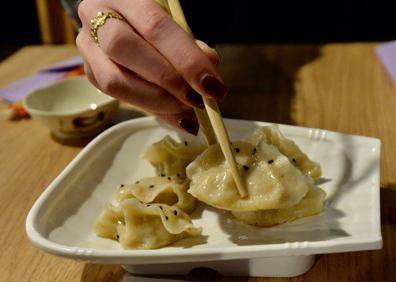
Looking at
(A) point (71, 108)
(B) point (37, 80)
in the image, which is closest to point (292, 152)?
(A) point (71, 108)

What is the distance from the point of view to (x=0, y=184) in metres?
1.23

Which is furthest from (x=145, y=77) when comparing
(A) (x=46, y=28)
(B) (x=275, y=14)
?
(A) (x=46, y=28)

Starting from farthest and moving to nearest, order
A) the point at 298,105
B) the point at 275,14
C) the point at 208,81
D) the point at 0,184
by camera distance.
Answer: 1. the point at 275,14
2. the point at 298,105
3. the point at 0,184
4. the point at 208,81

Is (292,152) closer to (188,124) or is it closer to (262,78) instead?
(188,124)

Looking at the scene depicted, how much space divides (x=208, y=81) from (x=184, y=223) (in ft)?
0.86

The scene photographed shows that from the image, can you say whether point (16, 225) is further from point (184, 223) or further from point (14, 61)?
point (14, 61)

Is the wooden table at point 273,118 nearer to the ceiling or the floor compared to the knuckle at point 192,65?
nearer to the floor

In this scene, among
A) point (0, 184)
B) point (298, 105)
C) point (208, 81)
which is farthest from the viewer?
point (298, 105)

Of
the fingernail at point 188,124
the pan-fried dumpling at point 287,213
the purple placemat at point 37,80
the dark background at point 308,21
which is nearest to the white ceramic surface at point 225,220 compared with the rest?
the pan-fried dumpling at point 287,213

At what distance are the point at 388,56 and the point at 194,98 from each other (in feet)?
4.07

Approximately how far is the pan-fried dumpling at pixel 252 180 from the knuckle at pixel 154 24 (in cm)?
24

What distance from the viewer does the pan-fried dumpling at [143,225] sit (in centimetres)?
86

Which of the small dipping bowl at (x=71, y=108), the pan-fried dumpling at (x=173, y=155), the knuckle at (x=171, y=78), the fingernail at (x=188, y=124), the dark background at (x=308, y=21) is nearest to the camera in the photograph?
the knuckle at (x=171, y=78)

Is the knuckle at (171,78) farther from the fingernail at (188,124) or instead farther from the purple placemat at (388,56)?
the purple placemat at (388,56)
